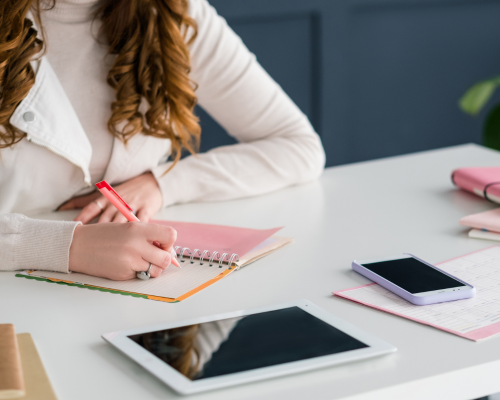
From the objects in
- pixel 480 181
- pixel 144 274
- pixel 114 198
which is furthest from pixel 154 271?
pixel 480 181

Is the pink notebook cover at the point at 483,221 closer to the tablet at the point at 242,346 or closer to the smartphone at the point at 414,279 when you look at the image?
the smartphone at the point at 414,279

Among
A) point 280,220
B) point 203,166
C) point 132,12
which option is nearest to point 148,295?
point 280,220

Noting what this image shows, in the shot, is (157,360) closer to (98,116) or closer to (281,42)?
(98,116)

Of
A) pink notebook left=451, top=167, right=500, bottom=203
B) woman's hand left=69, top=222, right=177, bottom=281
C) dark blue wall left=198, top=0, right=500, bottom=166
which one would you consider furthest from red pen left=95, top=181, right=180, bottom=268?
dark blue wall left=198, top=0, right=500, bottom=166

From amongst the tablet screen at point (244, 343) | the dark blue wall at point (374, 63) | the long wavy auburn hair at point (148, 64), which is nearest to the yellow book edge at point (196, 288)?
the tablet screen at point (244, 343)

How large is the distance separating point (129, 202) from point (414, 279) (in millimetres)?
547

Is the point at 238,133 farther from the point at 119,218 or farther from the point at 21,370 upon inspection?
the point at 21,370

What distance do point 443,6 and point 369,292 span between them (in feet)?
7.86

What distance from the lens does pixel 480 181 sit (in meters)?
1.10

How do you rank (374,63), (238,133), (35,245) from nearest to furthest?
(35,245)
(238,133)
(374,63)

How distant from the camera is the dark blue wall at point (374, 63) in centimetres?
248

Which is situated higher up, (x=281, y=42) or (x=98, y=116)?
(x=281, y=42)

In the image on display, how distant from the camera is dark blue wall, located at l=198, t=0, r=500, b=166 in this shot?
8.14ft

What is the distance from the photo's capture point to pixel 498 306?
2.28ft
